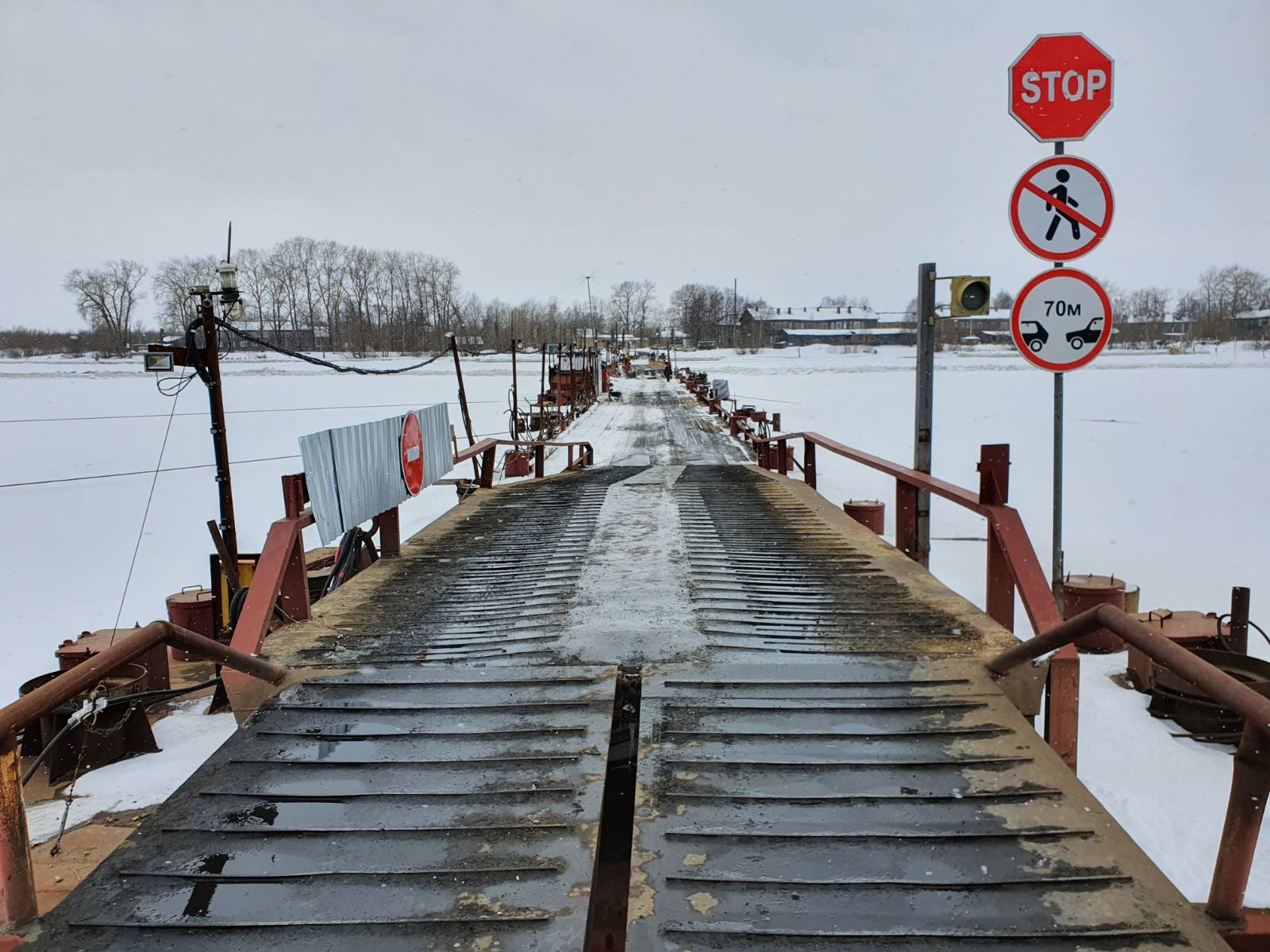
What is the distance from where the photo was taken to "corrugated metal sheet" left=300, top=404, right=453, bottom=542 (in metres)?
4.66

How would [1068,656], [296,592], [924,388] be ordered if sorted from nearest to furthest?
[1068,656] < [296,592] < [924,388]

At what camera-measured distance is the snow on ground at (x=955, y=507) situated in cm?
517

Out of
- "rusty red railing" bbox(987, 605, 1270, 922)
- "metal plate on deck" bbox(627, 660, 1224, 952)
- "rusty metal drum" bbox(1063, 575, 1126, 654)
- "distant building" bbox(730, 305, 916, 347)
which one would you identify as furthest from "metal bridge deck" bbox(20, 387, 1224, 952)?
"distant building" bbox(730, 305, 916, 347)

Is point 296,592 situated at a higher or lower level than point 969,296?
lower

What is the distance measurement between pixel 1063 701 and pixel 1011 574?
2.73 feet

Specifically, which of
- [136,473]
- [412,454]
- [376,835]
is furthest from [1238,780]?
[136,473]

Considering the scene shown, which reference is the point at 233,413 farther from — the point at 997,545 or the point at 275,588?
the point at 997,545

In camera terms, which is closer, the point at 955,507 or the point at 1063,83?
the point at 1063,83

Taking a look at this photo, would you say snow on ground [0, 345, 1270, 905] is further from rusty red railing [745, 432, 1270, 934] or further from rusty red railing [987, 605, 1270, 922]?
rusty red railing [987, 605, 1270, 922]

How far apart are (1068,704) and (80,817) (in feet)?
18.4

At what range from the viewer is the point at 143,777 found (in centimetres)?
578

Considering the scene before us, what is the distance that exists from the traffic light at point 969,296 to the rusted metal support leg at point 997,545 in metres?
1.76

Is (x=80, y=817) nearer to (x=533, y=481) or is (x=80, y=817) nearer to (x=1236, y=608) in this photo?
(x=533, y=481)

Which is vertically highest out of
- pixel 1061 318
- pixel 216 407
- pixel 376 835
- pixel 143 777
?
pixel 1061 318
